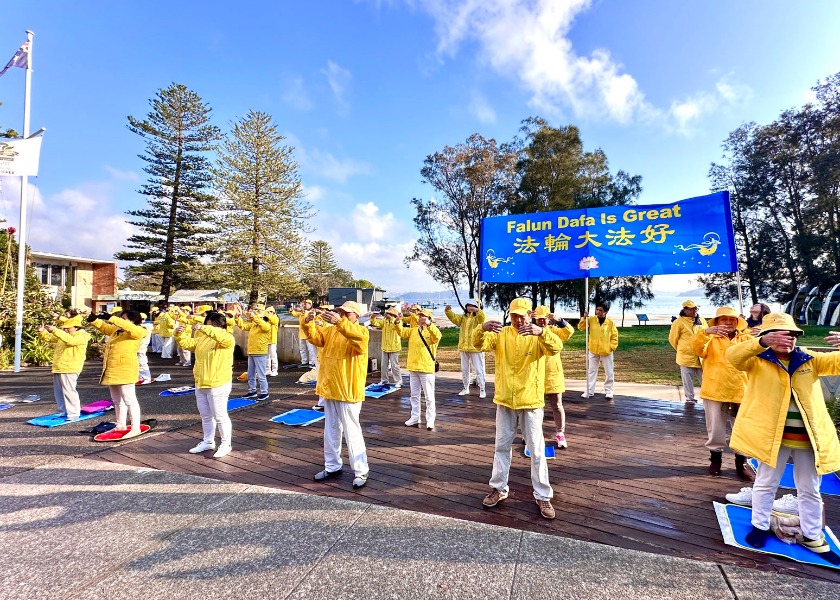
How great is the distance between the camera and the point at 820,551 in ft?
8.95

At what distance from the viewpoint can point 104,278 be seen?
28.8m

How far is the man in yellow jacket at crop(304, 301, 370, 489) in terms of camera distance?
401cm

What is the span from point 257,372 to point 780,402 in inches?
300

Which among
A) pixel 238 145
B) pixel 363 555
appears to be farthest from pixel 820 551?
pixel 238 145

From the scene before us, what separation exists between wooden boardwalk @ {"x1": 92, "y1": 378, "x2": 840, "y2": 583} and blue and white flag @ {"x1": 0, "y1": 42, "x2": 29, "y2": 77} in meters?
12.5

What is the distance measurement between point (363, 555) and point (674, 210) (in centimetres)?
761

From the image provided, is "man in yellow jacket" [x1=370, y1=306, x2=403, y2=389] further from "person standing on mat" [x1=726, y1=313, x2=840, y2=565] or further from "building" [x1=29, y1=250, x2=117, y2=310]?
"building" [x1=29, y1=250, x2=117, y2=310]

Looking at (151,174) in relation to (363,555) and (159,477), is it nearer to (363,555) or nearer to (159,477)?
(159,477)

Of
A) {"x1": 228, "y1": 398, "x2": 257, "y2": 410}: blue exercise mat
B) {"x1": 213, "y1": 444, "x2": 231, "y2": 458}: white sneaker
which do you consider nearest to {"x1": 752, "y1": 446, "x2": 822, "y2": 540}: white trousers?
{"x1": 213, "y1": 444, "x2": 231, "y2": 458}: white sneaker

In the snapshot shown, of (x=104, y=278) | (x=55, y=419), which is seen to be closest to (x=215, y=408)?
(x=55, y=419)

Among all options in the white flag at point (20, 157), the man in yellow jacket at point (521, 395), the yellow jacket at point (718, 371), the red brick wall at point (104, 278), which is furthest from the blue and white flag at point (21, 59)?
the red brick wall at point (104, 278)

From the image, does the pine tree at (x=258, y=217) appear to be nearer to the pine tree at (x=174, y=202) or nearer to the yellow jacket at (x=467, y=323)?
the pine tree at (x=174, y=202)

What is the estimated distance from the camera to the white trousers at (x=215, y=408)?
4.81m

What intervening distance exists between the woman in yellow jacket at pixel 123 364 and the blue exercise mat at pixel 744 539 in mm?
6603
